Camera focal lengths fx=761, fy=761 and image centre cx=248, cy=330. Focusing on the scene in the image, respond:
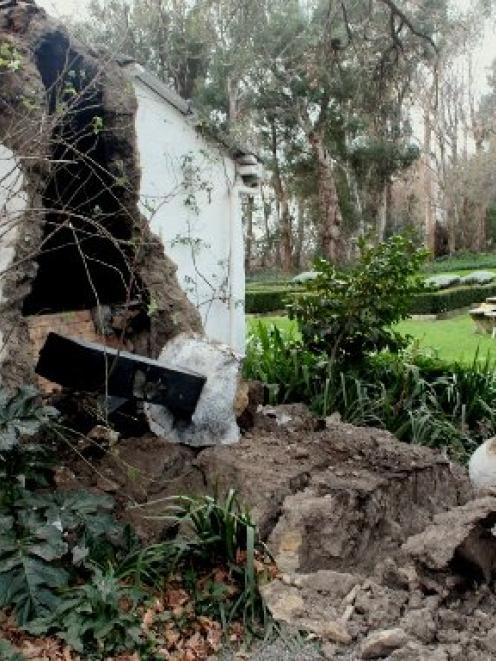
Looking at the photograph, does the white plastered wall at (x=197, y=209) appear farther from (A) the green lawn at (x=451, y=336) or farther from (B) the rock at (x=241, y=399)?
(B) the rock at (x=241, y=399)

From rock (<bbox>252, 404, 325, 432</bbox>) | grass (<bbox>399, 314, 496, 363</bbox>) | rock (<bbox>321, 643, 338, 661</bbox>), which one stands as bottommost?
grass (<bbox>399, 314, 496, 363</bbox>)

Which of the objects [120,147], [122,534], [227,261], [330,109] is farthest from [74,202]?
[330,109]

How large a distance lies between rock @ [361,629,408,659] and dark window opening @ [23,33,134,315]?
2.56 metres

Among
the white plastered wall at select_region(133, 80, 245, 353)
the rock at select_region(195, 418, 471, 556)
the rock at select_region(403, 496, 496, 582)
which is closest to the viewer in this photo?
the rock at select_region(403, 496, 496, 582)

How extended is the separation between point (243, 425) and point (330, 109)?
25514mm

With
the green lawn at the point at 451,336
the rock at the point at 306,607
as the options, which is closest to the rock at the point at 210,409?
the rock at the point at 306,607

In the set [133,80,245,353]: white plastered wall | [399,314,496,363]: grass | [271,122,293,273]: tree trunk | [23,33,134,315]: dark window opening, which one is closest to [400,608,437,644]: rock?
[23,33,134,315]: dark window opening

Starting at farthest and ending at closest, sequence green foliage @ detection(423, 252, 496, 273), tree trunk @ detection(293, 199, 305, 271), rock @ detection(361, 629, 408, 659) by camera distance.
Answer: tree trunk @ detection(293, 199, 305, 271), green foliage @ detection(423, 252, 496, 273), rock @ detection(361, 629, 408, 659)

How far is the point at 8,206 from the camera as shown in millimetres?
4750

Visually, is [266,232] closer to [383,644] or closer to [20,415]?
[20,415]

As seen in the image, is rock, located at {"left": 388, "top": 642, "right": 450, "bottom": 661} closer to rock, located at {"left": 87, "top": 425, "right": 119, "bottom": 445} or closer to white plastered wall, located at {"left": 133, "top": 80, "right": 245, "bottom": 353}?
rock, located at {"left": 87, "top": 425, "right": 119, "bottom": 445}

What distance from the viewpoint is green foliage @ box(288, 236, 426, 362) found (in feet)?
24.1

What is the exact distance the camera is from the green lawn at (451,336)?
40.5ft

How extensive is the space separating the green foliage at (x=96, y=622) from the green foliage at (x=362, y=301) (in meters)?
4.54
